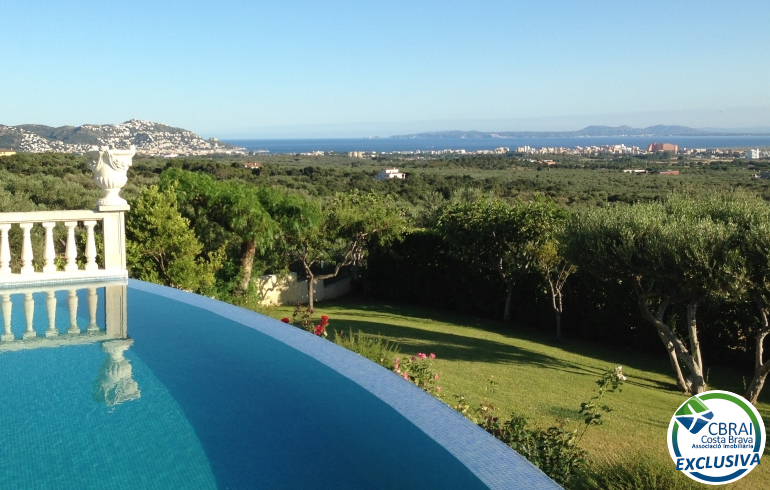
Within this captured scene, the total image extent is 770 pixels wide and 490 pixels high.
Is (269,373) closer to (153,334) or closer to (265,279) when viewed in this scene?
(153,334)

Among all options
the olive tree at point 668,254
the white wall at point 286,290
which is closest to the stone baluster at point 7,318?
the olive tree at point 668,254

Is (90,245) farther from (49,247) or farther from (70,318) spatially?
(70,318)

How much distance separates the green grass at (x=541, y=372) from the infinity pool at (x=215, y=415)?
232 centimetres

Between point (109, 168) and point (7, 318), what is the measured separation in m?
2.16

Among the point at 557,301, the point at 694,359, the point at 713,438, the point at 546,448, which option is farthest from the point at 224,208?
the point at 713,438

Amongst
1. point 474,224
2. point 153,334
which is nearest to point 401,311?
point 474,224

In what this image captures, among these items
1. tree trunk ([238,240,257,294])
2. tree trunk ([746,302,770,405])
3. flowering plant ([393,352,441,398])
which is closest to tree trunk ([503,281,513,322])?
tree trunk ([238,240,257,294])

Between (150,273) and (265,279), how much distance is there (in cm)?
595

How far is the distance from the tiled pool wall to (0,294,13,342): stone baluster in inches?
86.6

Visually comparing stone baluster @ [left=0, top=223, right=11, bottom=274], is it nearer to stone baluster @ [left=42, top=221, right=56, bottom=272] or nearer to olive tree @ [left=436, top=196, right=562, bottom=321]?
stone baluster @ [left=42, top=221, right=56, bottom=272]

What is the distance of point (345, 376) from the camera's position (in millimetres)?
4957

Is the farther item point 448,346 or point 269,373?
point 448,346

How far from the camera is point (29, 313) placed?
6762 millimetres

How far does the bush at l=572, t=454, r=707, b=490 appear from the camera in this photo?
3459mm
